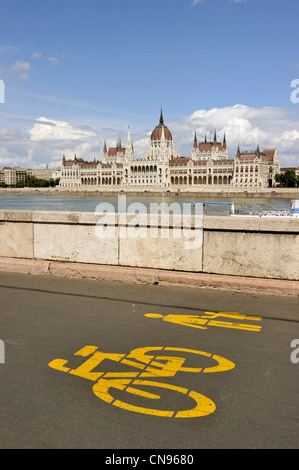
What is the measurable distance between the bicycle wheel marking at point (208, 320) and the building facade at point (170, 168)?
429 feet

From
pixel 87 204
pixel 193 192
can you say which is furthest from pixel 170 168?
pixel 87 204

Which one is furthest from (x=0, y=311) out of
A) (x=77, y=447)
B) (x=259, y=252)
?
(x=259, y=252)

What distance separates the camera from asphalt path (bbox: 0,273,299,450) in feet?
7.95

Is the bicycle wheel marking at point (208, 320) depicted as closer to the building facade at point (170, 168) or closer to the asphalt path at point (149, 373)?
the asphalt path at point (149, 373)

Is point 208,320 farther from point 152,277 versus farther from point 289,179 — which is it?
point 289,179

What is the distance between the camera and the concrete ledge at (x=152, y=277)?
5.36 metres

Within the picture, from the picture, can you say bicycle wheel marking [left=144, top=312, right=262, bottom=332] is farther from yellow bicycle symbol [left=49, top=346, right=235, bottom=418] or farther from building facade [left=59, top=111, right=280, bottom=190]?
building facade [left=59, top=111, right=280, bottom=190]

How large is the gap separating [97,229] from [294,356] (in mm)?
3833

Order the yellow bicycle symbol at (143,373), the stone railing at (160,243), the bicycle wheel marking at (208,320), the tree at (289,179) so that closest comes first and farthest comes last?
the yellow bicycle symbol at (143,373), the bicycle wheel marking at (208,320), the stone railing at (160,243), the tree at (289,179)

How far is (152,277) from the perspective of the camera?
5.84 metres

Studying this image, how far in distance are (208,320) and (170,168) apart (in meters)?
149

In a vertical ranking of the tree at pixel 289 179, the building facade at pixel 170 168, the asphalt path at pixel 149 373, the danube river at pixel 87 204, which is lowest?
the asphalt path at pixel 149 373

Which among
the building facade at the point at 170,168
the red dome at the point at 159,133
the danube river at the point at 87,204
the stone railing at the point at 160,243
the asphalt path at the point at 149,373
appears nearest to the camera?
the asphalt path at the point at 149,373

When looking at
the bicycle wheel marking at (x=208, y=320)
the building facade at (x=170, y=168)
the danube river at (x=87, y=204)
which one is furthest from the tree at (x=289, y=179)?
the bicycle wheel marking at (x=208, y=320)
